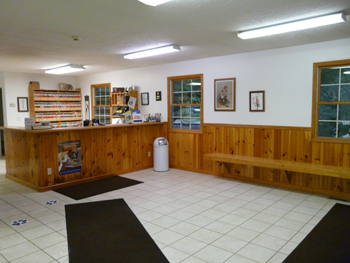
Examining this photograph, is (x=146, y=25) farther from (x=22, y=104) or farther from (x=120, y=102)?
(x=22, y=104)

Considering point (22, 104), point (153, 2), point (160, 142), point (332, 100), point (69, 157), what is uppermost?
point (153, 2)

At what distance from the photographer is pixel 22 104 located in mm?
8766

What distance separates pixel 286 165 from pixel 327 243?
1.86 m

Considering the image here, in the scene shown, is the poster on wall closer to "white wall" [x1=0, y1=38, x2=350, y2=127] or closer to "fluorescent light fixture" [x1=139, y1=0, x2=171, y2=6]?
"white wall" [x1=0, y1=38, x2=350, y2=127]

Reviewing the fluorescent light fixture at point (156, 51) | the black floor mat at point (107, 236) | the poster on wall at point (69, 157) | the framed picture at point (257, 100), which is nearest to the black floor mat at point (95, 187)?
the poster on wall at point (69, 157)

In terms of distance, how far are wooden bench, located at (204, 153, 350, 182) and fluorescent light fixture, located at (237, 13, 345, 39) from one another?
226 centimetres

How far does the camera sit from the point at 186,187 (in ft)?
17.9

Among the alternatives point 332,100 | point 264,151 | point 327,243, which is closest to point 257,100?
point 264,151

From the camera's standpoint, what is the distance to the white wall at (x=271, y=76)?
198 inches

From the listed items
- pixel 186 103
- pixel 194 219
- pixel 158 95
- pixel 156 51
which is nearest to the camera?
pixel 194 219

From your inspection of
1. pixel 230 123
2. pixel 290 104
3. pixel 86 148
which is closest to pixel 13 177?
pixel 86 148

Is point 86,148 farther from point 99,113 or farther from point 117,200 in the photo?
point 99,113

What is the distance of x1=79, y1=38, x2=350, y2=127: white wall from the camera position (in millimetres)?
5035

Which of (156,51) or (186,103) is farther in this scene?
(186,103)
